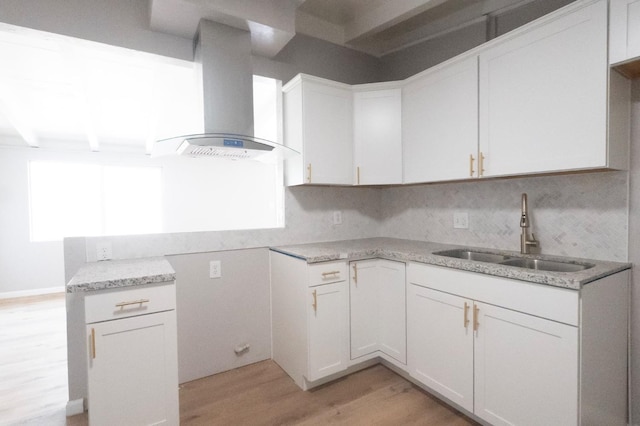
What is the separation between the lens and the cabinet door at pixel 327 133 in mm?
2291

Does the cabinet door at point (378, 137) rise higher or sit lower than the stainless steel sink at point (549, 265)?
higher

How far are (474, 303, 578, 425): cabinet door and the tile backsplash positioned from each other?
0.69 metres

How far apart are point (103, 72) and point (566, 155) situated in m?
4.10

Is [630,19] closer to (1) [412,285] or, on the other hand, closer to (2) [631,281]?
(2) [631,281]

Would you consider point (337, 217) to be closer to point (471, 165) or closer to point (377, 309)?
point (377, 309)

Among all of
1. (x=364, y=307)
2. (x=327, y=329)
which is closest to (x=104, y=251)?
(x=327, y=329)

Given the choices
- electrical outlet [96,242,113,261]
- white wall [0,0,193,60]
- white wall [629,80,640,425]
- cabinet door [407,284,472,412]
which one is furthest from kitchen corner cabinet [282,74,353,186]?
white wall [629,80,640,425]

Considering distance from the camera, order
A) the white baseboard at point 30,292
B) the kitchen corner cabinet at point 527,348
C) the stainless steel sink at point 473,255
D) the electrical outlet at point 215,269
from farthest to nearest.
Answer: the white baseboard at point 30,292 → the electrical outlet at point 215,269 → the stainless steel sink at point 473,255 → the kitchen corner cabinet at point 527,348

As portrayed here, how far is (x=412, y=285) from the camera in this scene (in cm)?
198

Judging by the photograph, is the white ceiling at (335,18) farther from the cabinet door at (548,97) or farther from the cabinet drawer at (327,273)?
the cabinet drawer at (327,273)

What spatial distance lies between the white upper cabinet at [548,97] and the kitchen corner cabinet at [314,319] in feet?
4.01

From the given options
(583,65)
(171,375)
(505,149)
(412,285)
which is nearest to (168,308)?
(171,375)

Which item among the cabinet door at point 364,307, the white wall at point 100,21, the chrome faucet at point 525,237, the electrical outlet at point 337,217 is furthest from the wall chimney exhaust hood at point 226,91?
the chrome faucet at point 525,237

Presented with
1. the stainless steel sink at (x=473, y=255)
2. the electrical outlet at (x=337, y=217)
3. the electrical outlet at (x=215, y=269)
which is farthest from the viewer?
the electrical outlet at (x=337, y=217)
